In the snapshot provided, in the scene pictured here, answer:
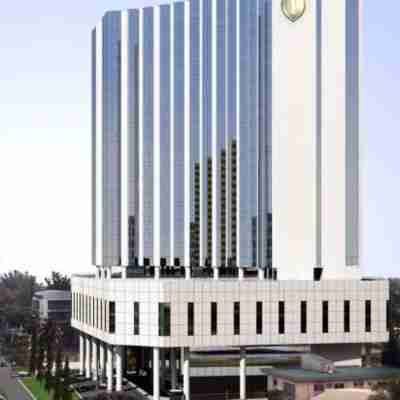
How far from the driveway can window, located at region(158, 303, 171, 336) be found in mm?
15519

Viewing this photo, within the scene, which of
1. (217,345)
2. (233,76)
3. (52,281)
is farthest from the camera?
(52,281)

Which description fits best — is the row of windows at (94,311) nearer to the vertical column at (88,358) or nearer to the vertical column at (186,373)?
the vertical column at (88,358)

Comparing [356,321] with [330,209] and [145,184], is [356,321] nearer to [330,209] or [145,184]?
[330,209]

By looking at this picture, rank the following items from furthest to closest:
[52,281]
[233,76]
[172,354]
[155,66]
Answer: [52,281] < [155,66] < [233,76] < [172,354]

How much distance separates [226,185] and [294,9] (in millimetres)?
14238

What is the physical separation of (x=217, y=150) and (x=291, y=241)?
10769 mm

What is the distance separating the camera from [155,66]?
71688mm

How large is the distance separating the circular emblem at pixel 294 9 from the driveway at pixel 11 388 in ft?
109

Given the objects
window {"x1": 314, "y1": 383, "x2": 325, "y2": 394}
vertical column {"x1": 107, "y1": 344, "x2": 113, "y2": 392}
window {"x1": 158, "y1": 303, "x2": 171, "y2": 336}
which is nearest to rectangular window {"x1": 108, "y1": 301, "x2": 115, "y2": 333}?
window {"x1": 158, "y1": 303, "x2": 171, "y2": 336}

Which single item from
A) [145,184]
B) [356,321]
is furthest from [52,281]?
[356,321]

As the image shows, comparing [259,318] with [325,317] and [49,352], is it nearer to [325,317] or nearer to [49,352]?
[325,317]

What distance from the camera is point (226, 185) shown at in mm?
68312

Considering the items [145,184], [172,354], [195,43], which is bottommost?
[172,354]

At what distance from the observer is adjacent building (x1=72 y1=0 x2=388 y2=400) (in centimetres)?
5712
